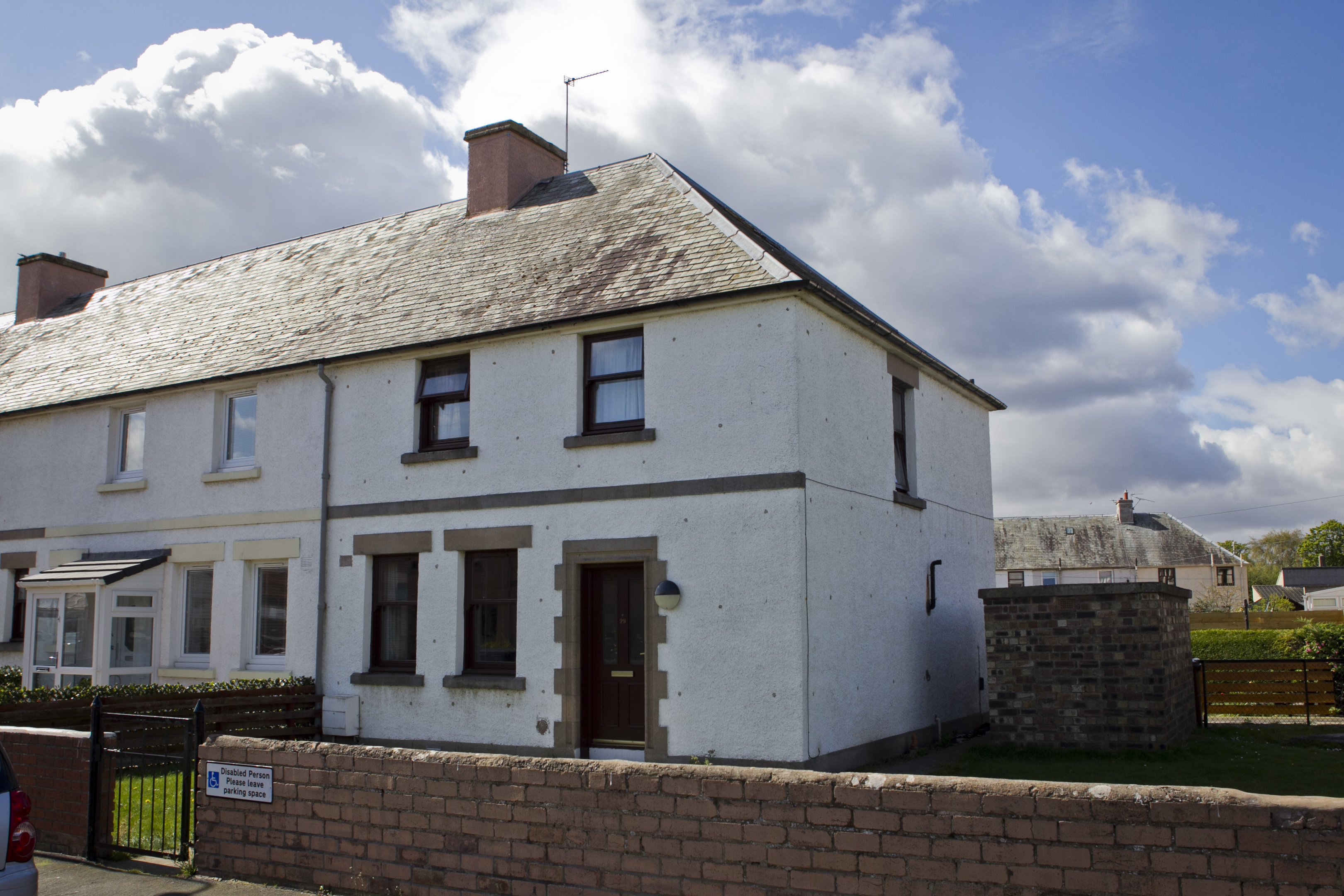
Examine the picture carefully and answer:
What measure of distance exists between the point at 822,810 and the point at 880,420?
8.81 meters

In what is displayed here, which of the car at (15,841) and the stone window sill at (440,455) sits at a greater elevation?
the stone window sill at (440,455)

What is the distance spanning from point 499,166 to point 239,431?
6055mm

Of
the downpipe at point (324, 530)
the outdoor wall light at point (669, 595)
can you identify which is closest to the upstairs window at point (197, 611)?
the downpipe at point (324, 530)

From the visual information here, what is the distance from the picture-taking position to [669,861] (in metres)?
5.96

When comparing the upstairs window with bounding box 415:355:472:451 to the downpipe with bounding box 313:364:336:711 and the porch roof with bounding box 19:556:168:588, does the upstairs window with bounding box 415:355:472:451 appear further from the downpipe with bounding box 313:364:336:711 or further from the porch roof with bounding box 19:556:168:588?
the porch roof with bounding box 19:556:168:588

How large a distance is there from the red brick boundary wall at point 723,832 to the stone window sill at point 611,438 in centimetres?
568

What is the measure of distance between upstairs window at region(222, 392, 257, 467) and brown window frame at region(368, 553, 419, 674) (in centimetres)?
328

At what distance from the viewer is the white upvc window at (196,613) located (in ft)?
52.8

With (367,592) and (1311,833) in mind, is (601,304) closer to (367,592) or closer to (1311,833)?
(367,592)

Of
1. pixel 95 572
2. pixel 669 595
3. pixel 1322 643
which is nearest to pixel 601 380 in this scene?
pixel 669 595

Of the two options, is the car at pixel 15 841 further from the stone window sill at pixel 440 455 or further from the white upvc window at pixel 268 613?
the white upvc window at pixel 268 613

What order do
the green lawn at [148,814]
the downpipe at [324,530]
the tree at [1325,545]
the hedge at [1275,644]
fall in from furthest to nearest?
the tree at [1325,545], the hedge at [1275,644], the downpipe at [324,530], the green lawn at [148,814]

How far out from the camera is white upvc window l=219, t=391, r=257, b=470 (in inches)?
634

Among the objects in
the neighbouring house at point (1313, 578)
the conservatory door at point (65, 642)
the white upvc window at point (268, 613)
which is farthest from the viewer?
the neighbouring house at point (1313, 578)
